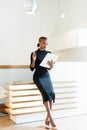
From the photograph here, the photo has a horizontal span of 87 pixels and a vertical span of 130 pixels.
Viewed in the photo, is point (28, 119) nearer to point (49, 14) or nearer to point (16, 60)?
point (16, 60)

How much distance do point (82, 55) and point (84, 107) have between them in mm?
1233

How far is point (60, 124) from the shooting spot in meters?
4.14

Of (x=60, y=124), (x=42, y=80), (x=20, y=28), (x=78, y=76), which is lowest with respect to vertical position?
(x=60, y=124)

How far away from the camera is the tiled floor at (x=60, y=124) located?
394 cm

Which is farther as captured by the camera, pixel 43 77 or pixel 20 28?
pixel 20 28

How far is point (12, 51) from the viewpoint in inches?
229

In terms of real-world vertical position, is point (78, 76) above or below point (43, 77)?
below

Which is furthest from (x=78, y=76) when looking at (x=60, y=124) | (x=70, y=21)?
(x=70, y=21)

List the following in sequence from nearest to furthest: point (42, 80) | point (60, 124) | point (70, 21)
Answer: point (42, 80)
point (60, 124)
point (70, 21)

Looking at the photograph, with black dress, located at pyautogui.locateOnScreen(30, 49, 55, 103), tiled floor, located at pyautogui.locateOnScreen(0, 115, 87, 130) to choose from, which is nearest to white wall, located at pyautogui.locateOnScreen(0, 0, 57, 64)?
tiled floor, located at pyautogui.locateOnScreen(0, 115, 87, 130)

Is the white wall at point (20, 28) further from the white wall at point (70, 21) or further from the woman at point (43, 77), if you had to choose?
the woman at point (43, 77)

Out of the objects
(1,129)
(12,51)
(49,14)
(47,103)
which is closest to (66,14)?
(49,14)

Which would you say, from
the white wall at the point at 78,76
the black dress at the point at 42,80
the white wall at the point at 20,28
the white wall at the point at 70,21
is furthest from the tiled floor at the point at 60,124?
the white wall at the point at 20,28

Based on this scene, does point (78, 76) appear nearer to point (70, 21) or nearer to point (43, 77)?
point (43, 77)
